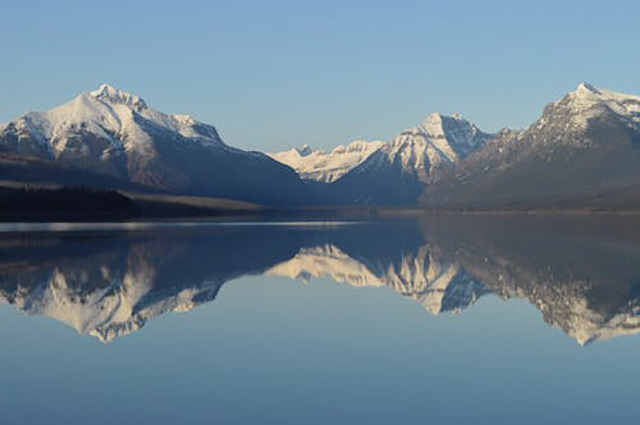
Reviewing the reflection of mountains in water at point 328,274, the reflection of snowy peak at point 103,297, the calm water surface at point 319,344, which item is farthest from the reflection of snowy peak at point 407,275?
the reflection of snowy peak at point 103,297

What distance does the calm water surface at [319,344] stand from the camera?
2291cm

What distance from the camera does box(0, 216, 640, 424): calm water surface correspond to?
75.2 ft

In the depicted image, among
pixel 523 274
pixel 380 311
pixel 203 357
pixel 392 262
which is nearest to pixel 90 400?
pixel 203 357

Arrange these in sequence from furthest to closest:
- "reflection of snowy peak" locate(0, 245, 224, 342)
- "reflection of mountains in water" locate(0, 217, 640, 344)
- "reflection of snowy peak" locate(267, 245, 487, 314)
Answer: "reflection of snowy peak" locate(267, 245, 487, 314) → "reflection of mountains in water" locate(0, 217, 640, 344) → "reflection of snowy peak" locate(0, 245, 224, 342)

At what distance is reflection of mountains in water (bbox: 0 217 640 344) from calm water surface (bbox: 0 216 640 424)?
232mm

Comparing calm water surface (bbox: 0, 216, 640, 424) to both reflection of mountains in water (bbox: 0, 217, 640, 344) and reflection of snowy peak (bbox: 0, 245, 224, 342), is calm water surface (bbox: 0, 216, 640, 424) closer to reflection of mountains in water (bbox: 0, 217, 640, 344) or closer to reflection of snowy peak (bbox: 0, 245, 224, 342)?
reflection of snowy peak (bbox: 0, 245, 224, 342)

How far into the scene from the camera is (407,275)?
6359cm

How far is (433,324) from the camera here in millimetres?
38438

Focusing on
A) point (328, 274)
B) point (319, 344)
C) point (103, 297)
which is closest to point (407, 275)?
point (328, 274)

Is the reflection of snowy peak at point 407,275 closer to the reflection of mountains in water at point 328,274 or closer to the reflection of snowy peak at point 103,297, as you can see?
the reflection of mountains in water at point 328,274

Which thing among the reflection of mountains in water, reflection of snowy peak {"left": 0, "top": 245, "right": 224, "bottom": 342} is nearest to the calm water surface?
reflection of snowy peak {"left": 0, "top": 245, "right": 224, "bottom": 342}

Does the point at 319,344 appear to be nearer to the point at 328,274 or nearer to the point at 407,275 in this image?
the point at 328,274

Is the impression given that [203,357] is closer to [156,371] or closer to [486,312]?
[156,371]

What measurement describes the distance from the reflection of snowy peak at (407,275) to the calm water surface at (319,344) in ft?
0.98
